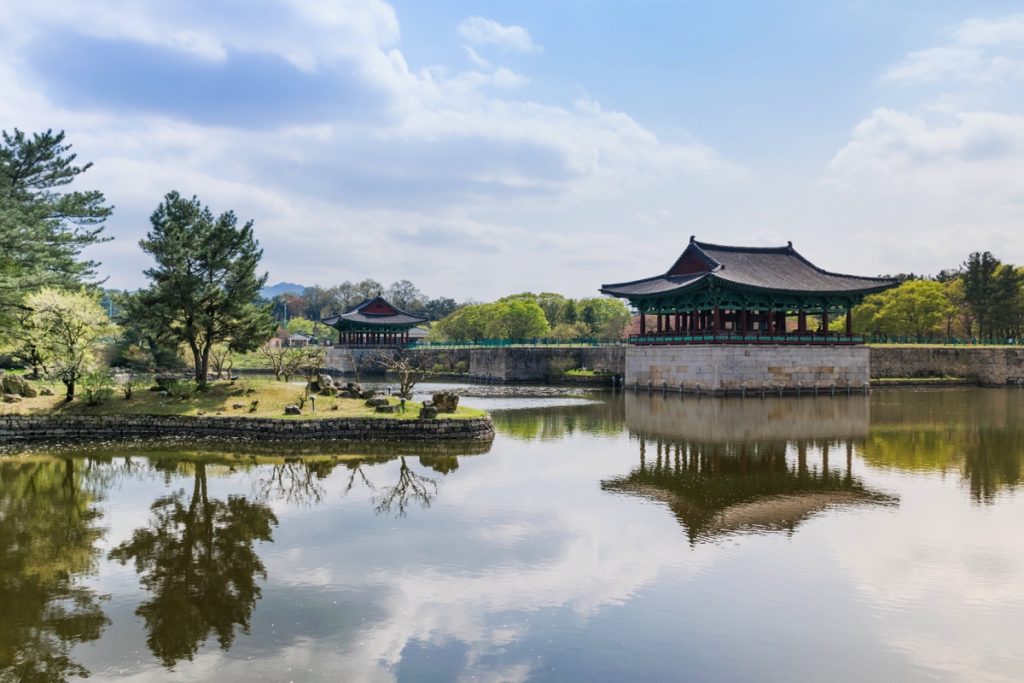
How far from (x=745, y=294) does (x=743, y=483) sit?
33.6 meters

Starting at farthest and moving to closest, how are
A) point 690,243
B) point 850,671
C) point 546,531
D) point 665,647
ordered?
point 690,243
point 546,531
point 665,647
point 850,671

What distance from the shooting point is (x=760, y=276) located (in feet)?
178

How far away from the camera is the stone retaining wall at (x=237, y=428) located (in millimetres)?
29031

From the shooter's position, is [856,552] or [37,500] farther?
[37,500]

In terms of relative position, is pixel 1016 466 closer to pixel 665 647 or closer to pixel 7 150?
pixel 665 647

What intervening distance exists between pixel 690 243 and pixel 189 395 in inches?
1545

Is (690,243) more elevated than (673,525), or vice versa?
(690,243)

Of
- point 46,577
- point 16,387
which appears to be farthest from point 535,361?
point 46,577

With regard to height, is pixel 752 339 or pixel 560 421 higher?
pixel 752 339

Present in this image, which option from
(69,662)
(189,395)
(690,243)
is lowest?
(69,662)

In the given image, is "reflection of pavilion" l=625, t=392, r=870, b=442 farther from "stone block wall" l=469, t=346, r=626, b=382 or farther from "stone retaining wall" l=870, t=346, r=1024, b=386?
"stone block wall" l=469, t=346, r=626, b=382

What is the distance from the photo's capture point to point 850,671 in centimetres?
942

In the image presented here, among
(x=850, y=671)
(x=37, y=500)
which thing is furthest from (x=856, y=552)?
(x=37, y=500)

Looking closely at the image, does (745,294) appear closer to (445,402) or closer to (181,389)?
(445,402)
